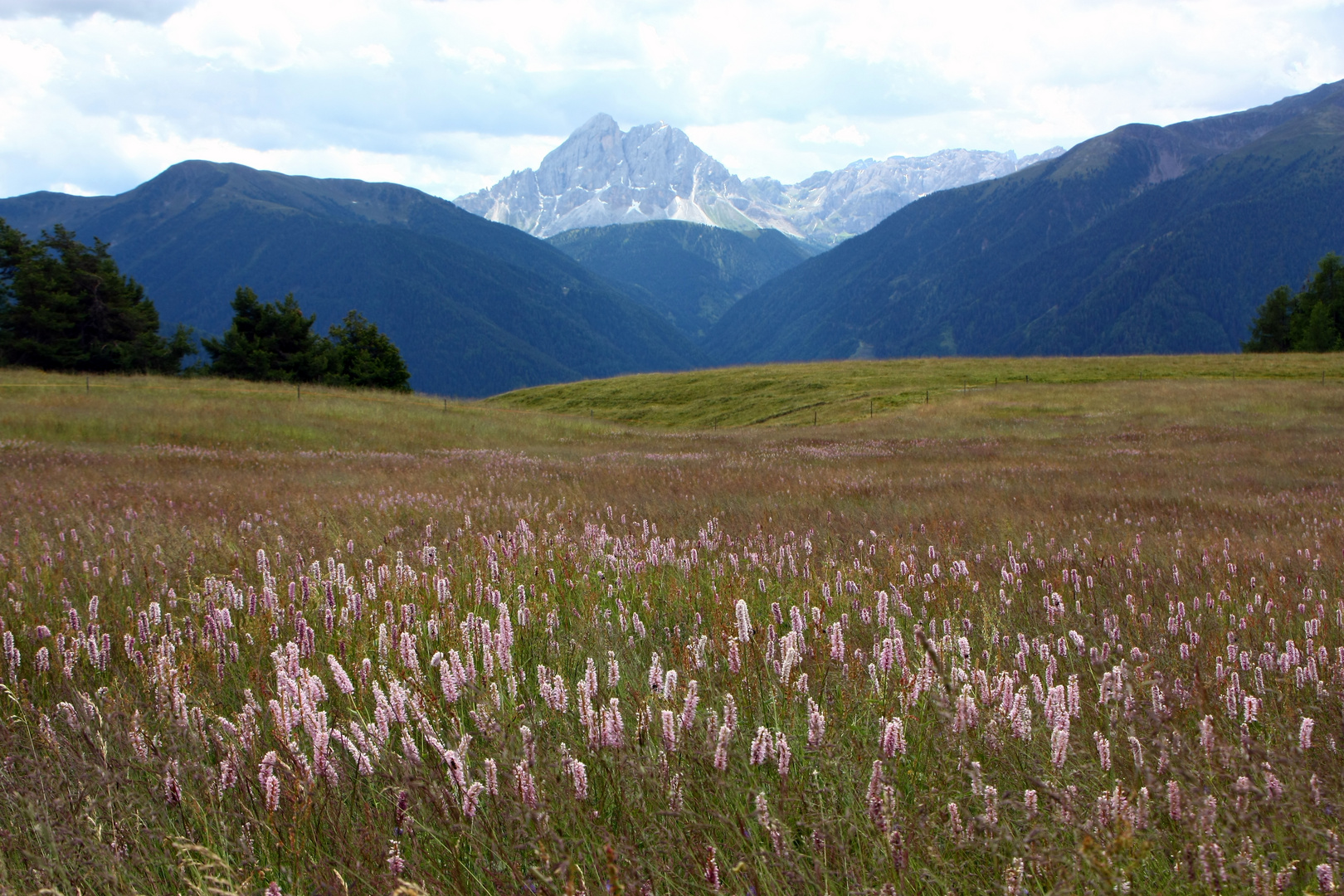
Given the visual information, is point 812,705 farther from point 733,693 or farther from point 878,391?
point 878,391

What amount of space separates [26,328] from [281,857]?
278 feet

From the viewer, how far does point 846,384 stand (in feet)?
234

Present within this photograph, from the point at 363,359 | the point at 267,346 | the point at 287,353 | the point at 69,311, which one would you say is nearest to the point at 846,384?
the point at 363,359

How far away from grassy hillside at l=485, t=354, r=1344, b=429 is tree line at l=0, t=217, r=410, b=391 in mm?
20453

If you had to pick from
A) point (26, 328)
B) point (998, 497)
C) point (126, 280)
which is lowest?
point (998, 497)

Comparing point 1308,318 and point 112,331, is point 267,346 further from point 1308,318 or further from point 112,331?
point 1308,318

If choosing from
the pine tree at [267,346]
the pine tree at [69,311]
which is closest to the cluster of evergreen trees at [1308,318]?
the pine tree at [267,346]

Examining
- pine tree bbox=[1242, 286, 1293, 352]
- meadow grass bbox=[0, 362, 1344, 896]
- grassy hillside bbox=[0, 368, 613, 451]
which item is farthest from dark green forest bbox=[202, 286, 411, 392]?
pine tree bbox=[1242, 286, 1293, 352]

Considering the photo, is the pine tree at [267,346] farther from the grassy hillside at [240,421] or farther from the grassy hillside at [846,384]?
the grassy hillside at [240,421]

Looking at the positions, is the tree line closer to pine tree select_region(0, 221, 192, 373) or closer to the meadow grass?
pine tree select_region(0, 221, 192, 373)

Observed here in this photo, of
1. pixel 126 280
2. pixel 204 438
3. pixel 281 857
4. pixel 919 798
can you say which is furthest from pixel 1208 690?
pixel 126 280

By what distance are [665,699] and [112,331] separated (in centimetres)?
8435

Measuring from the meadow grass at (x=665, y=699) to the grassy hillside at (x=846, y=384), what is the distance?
148ft

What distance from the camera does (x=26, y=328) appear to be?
6619cm
